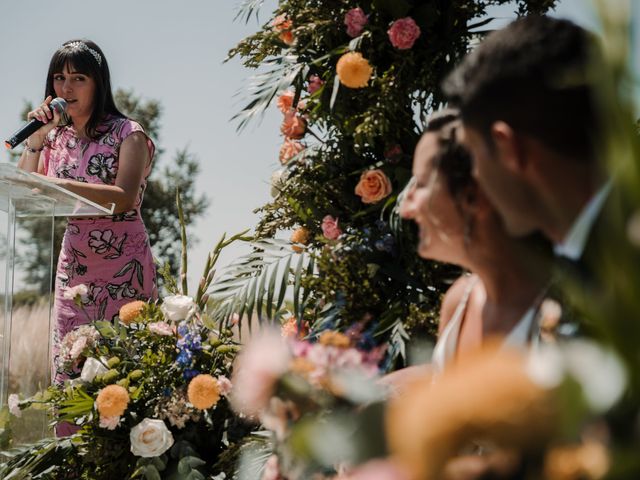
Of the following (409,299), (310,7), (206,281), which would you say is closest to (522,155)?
(409,299)

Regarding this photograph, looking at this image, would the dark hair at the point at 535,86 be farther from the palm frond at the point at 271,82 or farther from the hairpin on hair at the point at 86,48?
the hairpin on hair at the point at 86,48

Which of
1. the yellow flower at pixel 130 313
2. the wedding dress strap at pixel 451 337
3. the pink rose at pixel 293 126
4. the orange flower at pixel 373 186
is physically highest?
the pink rose at pixel 293 126

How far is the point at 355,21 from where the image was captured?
2.63m

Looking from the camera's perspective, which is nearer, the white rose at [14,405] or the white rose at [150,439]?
the white rose at [150,439]

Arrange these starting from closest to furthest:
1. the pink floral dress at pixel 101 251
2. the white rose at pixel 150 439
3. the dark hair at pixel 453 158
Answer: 1. the dark hair at pixel 453 158
2. the white rose at pixel 150 439
3. the pink floral dress at pixel 101 251

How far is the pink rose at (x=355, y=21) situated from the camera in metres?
2.63

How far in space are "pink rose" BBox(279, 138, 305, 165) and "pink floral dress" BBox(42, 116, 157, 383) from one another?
1311 mm

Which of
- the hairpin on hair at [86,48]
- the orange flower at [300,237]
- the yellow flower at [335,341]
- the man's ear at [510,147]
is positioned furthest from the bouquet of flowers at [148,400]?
the man's ear at [510,147]

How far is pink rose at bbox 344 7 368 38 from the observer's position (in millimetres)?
2629

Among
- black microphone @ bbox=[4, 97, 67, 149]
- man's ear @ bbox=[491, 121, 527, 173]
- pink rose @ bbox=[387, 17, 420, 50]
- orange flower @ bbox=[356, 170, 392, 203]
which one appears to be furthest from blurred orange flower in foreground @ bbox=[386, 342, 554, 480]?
black microphone @ bbox=[4, 97, 67, 149]

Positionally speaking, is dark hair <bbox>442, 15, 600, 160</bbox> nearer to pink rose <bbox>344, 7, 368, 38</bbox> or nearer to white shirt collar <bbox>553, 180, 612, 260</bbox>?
white shirt collar <bbox>553, 180, 612, 260</bbox>

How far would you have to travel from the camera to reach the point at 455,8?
8.65 feet

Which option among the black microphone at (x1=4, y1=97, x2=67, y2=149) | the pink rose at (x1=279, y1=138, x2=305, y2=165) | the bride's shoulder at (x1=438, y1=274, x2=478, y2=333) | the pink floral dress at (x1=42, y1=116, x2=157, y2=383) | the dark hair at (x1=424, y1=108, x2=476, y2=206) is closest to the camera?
the dark hair at (x1=424, y1=108, x2=476, y2=206)

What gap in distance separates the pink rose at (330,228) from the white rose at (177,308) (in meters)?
0.73
